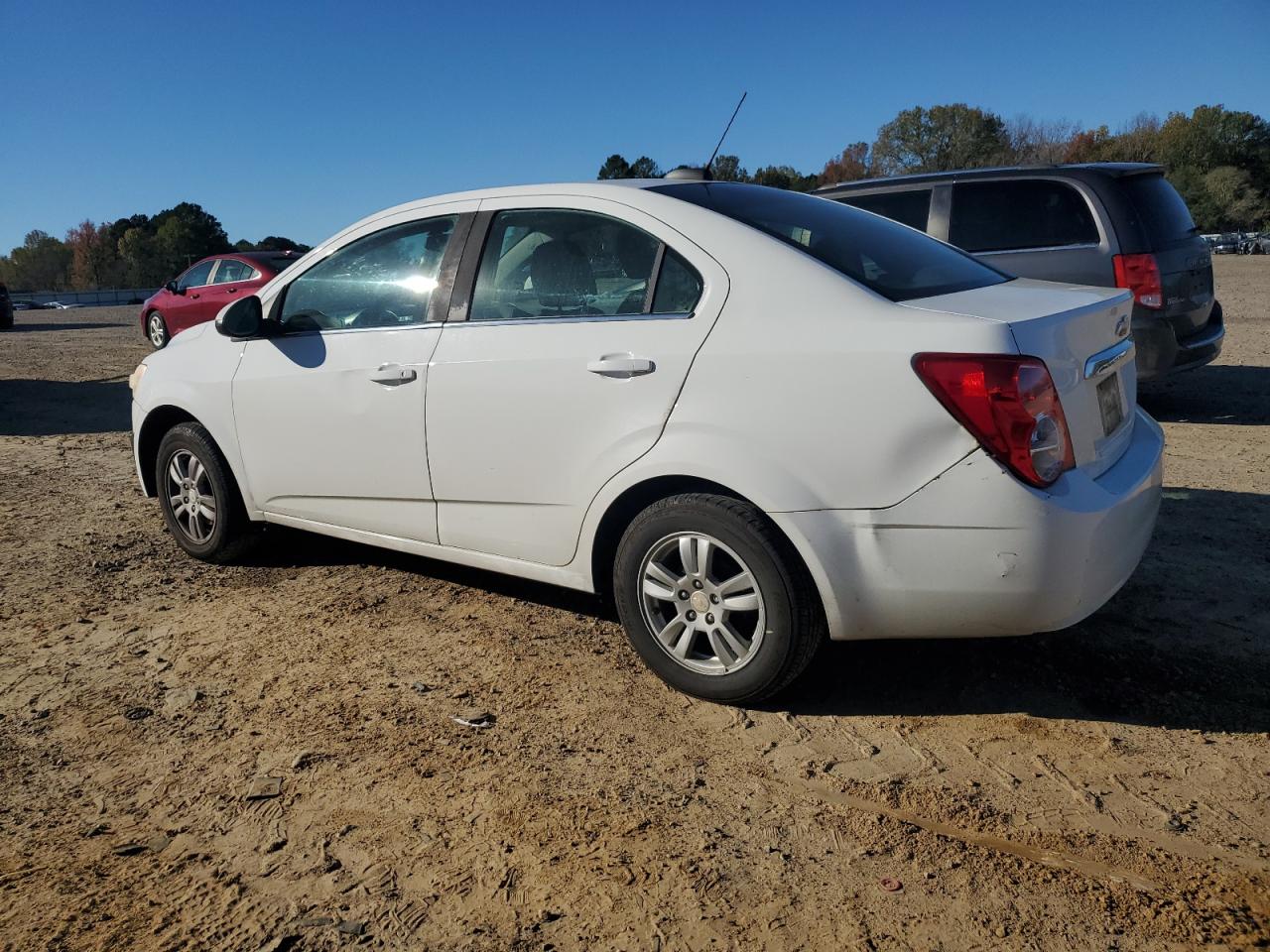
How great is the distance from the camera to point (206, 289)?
1769 centimetres

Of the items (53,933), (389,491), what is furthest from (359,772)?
(389,491)

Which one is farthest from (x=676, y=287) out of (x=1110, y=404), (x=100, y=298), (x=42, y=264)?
(x=42, y=264)

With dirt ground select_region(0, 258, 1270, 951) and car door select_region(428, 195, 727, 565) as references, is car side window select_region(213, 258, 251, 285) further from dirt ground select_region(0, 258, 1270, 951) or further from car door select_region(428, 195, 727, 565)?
car door select_region(428, 195, 727, 565)

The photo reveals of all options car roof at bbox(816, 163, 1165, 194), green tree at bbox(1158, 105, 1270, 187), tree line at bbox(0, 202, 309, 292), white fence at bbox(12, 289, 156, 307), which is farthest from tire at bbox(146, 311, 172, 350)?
green tree at bbox(1158, 105, 1270, 187)

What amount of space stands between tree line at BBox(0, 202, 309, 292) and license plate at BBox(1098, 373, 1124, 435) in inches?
2939

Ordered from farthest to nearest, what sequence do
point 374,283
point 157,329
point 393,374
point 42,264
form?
point 42,264, point 157,329, point 374,283, point 393,374

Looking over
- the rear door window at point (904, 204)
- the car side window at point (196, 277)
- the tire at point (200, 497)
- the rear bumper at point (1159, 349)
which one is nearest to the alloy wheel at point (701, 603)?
the tire at point (200, 497)

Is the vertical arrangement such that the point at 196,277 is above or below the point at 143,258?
below

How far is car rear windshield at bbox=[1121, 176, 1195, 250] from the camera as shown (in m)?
7.27

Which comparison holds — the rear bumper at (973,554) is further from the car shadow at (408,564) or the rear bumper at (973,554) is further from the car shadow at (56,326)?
the car shadow at (56,326)

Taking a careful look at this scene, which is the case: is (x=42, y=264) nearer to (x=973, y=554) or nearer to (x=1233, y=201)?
(x=1233, y=201)

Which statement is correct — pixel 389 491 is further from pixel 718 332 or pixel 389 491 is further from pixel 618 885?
pixel 618 885

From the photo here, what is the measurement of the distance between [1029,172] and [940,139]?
7501 centimetres

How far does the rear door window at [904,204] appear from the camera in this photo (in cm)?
815
